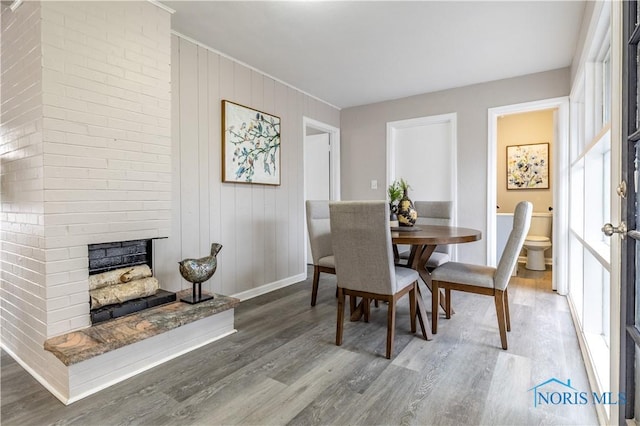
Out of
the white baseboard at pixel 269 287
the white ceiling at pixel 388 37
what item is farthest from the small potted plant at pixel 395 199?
the white baseboard at pixel 269 287

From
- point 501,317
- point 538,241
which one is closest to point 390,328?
point 501,317

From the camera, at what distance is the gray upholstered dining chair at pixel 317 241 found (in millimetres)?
3055

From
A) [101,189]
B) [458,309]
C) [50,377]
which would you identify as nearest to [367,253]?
[458,309]

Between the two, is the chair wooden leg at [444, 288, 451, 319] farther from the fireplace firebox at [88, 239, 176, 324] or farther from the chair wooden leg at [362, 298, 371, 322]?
the fireplace firebox at [88, 239, 176, 324]

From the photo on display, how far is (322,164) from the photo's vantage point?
195 inches

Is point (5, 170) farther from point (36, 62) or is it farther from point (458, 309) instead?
point (458, 309)

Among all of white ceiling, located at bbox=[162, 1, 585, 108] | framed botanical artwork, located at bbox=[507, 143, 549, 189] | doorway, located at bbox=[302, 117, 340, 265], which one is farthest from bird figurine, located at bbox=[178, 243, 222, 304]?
framed botanical artwork, located at bbox=[507, 143, 549, 189]

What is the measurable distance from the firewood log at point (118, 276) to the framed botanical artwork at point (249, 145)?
1137mm

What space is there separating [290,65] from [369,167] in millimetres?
1888

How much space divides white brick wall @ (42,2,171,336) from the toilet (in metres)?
4.57

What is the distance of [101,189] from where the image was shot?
75.7 inches

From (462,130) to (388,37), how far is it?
5.76 ft

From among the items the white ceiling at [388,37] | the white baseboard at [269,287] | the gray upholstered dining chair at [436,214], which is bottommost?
the white baseboard at [269,287]

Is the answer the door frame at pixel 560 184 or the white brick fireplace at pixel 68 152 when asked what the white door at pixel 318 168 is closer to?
the door frame at pixel 560 184
